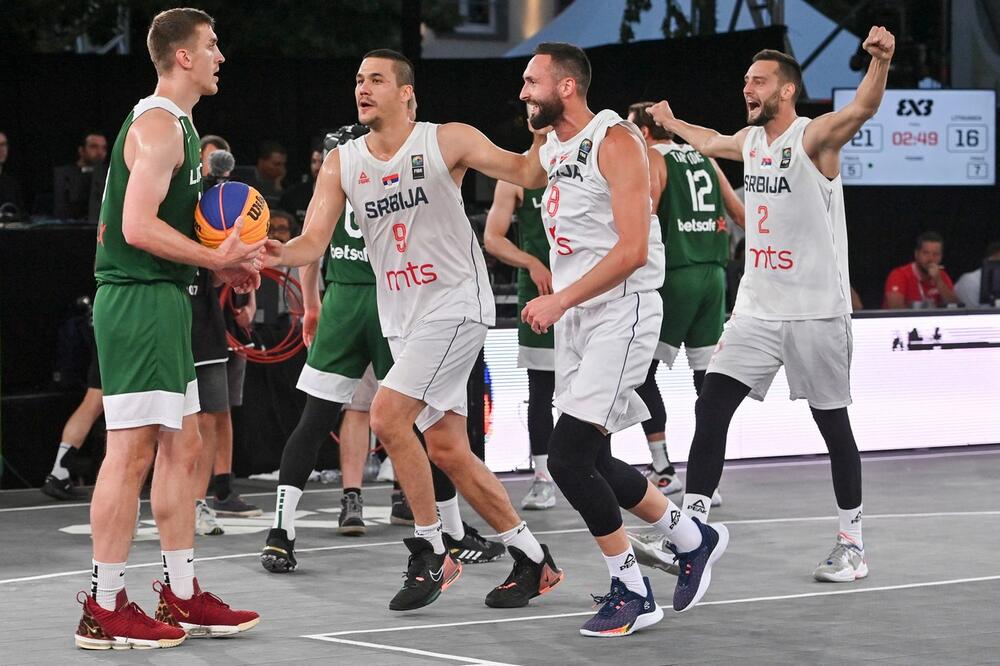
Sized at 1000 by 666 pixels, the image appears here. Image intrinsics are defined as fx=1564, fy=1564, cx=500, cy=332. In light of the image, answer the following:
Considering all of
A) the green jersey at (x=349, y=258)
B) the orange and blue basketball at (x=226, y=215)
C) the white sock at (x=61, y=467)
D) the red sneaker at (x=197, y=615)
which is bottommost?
the white sock at (x=61, y=467)

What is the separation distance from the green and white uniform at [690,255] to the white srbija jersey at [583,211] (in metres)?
3.00

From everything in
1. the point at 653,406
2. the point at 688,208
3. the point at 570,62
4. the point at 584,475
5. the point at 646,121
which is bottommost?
the point at 653,406

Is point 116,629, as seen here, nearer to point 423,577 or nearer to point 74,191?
point 423,577

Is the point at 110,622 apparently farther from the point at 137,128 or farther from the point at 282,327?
the point at 282,327

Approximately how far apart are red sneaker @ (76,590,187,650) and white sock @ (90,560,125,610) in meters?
0.02

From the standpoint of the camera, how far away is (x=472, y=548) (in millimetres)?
7066

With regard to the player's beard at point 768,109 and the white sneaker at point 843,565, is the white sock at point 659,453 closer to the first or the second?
the white sneaker at point 843,565

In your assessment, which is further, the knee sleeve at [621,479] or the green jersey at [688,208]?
the green jersey at [688,208]

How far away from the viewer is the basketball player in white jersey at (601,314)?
218 inches

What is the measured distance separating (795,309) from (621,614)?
5.81 ft

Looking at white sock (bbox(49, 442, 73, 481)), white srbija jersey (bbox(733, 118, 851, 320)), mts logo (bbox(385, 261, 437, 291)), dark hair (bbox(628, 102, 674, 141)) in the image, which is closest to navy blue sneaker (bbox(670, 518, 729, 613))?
white srbija jersey (bbox(733, 118, 851, 320))

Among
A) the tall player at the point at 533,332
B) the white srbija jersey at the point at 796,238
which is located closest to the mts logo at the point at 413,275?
the white srbija jersey at the point at 796,238

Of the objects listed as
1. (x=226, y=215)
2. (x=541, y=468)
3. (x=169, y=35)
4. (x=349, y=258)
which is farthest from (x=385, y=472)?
(x=169, y=35)

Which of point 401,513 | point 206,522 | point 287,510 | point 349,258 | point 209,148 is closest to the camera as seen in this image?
point 287,510
